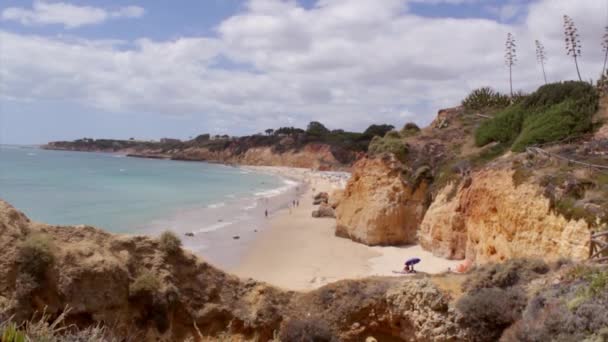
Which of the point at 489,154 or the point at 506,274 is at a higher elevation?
the point at 489,154

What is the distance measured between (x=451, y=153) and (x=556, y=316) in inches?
837

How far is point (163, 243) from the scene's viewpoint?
10.4 metres

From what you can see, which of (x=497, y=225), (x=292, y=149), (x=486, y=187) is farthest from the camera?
(x=292, y=149)

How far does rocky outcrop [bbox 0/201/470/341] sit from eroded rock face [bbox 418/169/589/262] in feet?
20.9

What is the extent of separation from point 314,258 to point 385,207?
4720 mm

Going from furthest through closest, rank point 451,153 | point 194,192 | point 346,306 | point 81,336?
point 194,192, point 451,153, point 346,306, point 81,336

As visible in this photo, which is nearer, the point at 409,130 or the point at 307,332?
the point at 307,332

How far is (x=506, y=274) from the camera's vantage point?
1012cm

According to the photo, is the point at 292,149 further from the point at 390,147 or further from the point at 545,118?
the point at 545,118

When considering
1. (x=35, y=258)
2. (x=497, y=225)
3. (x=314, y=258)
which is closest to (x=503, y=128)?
(x=497, y=225)

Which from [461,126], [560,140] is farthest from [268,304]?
[461,126]

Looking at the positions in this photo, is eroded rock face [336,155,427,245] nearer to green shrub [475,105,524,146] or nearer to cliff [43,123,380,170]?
green shrub [475,105,524,146]

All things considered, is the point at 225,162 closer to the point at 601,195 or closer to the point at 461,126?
the point at 461,126

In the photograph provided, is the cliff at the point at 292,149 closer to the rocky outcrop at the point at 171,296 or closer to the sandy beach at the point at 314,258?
the sandy beach at the point at 314,258
